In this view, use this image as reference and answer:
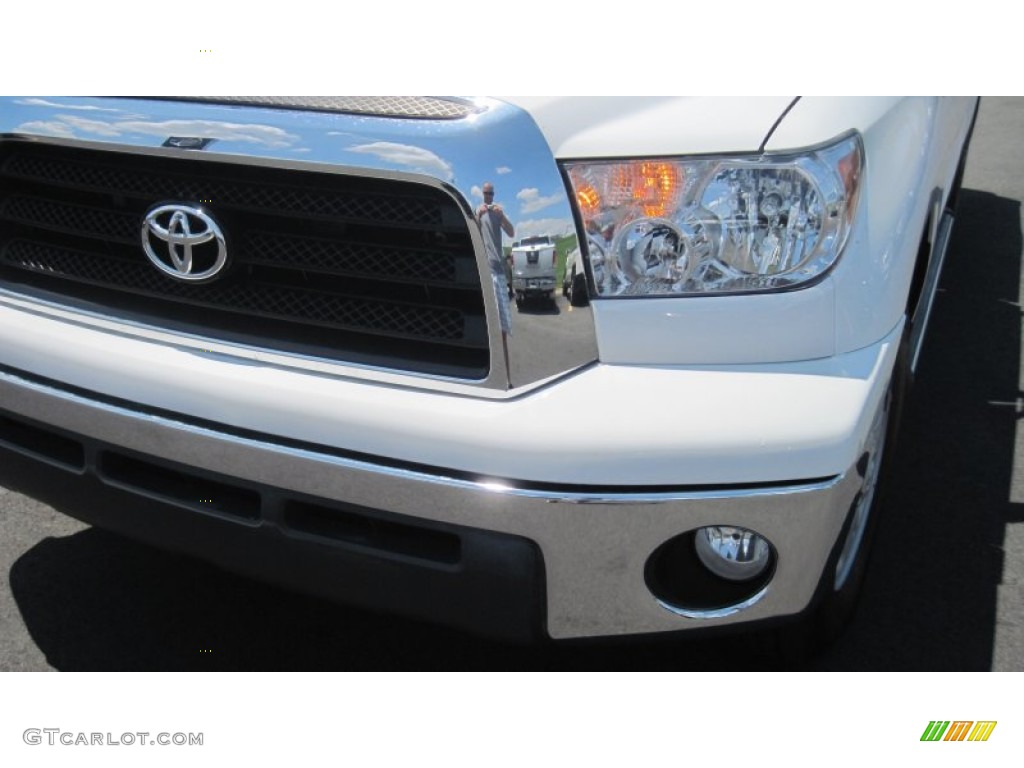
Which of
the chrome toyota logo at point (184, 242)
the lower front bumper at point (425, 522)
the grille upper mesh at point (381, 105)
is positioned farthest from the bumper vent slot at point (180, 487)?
the grille upper mesh at point (381, 105)

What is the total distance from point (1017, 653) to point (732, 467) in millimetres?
1209

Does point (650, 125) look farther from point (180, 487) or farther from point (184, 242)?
point (180, 487)

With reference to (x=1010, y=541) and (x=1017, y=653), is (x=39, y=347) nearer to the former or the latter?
(x=1017, y=653)

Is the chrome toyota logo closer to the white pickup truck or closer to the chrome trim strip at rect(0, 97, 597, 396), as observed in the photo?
the white pickup truck

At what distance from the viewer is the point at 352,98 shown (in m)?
1.96

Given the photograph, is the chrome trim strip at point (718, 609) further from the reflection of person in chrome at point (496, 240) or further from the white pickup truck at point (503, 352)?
the reflection of person in chrome at point (496, 240)

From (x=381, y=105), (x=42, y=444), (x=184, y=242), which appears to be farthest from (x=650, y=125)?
(x=42, y=444)

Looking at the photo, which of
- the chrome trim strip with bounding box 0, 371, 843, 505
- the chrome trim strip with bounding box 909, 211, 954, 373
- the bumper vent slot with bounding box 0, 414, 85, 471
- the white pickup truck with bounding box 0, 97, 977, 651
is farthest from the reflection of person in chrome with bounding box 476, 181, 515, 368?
the chrome trim strip with bounding box 909, 211, 954, 373

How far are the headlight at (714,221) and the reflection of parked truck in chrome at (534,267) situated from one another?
81mm

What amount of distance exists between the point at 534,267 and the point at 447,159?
8.9 inches

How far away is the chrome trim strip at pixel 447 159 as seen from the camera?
187cm

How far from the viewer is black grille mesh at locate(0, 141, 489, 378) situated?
6.57ft

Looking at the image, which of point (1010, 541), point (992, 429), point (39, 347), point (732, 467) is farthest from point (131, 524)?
point (992, 429)

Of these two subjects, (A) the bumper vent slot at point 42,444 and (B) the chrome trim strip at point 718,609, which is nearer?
(B) the chrome trim strip at point 718,609
